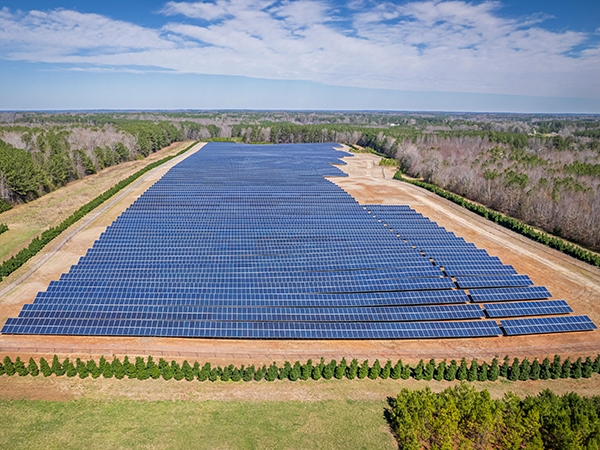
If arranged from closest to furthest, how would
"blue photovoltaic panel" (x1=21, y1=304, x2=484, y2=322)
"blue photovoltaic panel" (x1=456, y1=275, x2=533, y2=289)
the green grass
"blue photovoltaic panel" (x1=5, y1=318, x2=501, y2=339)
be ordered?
1. the green grass
2. "blue photovoltaic panel" (x1=5, y1=318, x2=501, y2=339)
3. "blue photovoltaic panel" (x1=21, y1=304, x2=484, y2=322)
4. "blue photovoltaic panel" (x1=456, y1=275, x2=533, y2=289)

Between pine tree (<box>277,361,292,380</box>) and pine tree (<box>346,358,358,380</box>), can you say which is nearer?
A: pine tree (<box>277,361,292,380</box>)

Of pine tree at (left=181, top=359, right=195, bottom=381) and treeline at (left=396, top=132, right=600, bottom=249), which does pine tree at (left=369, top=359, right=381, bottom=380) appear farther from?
treeline at (left=396, top=132, right=600, bottom=249)

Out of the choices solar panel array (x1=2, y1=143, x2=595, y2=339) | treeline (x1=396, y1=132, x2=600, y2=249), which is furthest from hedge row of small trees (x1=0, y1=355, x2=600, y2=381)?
treeline (x1=396, y1=132, x2=600, y2=249)

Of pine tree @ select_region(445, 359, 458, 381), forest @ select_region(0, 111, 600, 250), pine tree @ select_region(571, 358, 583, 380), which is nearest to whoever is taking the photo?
pine tree @ select_region(445, 359, 458, 381)

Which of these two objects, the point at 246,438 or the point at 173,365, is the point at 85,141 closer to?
the point at 173,365

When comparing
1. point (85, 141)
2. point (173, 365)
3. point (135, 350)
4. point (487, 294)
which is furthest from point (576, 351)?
point (85, 141)

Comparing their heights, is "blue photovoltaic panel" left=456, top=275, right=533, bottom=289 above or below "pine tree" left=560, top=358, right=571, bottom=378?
→ above
